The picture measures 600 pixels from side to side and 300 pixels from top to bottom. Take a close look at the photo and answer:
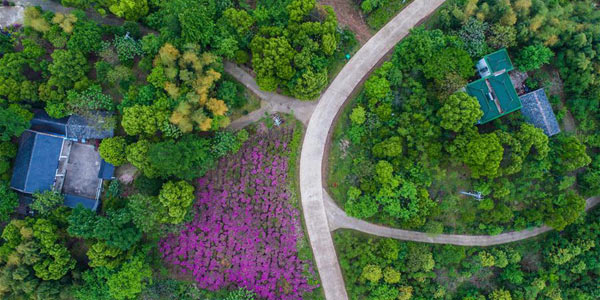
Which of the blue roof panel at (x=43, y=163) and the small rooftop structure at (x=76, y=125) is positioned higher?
the small rooftop structure at (x=76, y=125)

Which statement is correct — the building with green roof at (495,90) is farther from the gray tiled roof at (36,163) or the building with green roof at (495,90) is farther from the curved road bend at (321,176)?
the gray tiled roof at (36,163)

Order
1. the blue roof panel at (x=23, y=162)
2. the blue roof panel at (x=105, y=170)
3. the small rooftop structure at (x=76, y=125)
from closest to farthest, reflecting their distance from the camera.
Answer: the blue roof panel at (x=23, y=162), the small rooftop structure at (x=76, y=125), the blue roof panel at (x=105, y=170)

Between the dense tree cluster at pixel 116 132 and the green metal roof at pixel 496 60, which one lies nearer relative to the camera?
the dense tree cluster at pixel 116 132

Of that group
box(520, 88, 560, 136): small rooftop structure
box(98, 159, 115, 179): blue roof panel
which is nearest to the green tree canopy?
box(520, 88, 560, 136): small rooftop structure

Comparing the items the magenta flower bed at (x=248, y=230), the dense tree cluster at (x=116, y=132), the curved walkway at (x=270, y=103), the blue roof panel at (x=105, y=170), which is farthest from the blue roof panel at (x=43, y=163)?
the curved walkway at (x=270, y=103)

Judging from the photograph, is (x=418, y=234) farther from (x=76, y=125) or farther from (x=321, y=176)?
(x=76, y=125)

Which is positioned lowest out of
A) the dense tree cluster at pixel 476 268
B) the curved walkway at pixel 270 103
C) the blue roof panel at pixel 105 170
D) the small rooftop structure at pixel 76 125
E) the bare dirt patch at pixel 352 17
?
the dense tree cluster at pixel 476 268

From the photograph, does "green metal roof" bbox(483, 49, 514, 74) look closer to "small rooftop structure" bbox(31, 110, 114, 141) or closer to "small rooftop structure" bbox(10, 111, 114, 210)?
"small rooftop structure" bbox(31, 110, 114, 141)

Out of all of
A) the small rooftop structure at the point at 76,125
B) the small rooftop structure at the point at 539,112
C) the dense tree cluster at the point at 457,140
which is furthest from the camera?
the small rooftop structure at the point at 539,112
